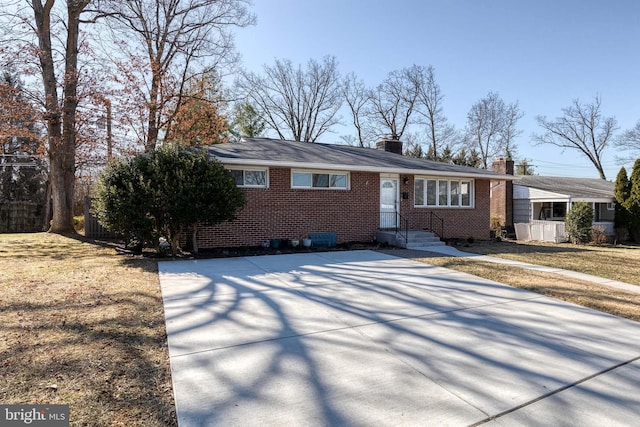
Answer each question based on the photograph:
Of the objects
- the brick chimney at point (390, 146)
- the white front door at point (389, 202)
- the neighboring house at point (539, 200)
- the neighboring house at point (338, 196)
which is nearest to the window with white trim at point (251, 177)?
the neighboring house at point (338, 196)

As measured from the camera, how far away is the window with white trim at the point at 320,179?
11.6 meters

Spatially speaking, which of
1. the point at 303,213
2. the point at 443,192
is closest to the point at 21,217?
the point at 303,213

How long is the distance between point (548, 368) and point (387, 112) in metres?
34.9

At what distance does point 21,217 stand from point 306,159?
20.5 metres

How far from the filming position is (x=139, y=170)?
8.75 meters

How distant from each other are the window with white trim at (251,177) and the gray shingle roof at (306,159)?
464 millimetres

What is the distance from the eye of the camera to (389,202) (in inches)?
516

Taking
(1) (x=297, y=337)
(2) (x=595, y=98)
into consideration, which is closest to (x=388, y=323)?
(1) (x=297, y=337)

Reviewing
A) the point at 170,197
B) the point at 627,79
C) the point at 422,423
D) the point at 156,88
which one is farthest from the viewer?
the point at 627,79

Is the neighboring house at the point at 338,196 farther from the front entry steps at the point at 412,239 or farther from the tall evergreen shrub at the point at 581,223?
the tall evergreen shrub at the point at 581,223

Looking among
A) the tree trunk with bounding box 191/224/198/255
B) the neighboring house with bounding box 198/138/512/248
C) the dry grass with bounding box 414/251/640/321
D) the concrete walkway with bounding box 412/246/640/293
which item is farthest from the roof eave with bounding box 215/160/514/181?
the dry grass with bounding box 414/251/640/321

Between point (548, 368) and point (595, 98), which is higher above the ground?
point (595, 98)

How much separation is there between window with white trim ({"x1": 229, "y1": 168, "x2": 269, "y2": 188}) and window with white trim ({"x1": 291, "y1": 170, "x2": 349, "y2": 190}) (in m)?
0.92

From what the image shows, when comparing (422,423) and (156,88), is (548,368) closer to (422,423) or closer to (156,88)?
(422,423)
